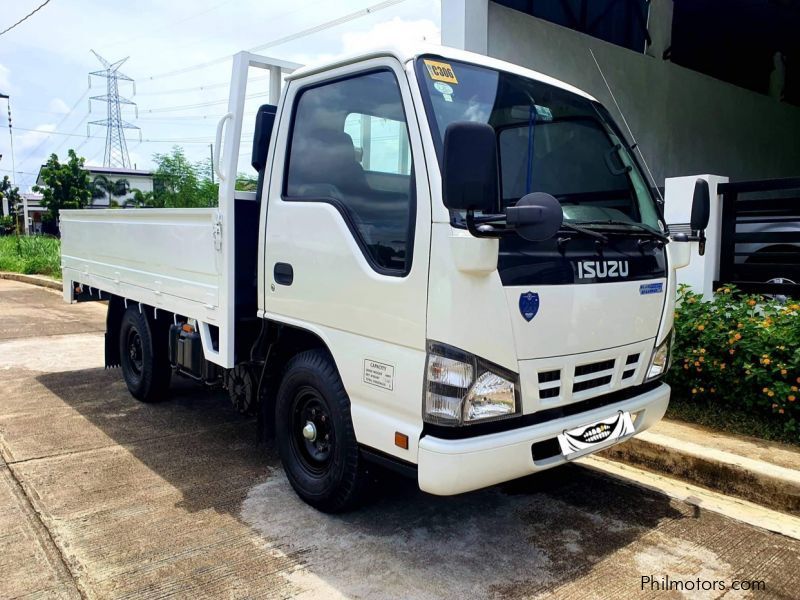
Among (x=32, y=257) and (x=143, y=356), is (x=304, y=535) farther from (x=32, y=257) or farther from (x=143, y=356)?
(x=32, y=257)

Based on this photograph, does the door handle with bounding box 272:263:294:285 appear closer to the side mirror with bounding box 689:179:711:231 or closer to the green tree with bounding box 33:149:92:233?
the side mirror with bounding box 689:179:711:231

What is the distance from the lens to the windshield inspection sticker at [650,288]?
130 inches

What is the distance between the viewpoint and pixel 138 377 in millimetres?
5656

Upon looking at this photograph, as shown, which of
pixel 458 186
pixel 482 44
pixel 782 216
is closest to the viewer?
pixel 458 186

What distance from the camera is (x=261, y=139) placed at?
3.85 meters

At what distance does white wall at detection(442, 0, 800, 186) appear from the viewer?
839 cm

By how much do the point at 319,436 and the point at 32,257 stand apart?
764 inches

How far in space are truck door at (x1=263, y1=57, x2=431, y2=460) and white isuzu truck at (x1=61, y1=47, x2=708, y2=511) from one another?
1 cm

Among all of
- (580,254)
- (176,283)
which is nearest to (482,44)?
(176,283)

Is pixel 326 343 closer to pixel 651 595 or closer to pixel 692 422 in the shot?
pixel 651 595

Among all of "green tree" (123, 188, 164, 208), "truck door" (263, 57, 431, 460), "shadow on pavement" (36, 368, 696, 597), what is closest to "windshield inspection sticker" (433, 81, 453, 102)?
"truck door" (263, 57, 431, 460)

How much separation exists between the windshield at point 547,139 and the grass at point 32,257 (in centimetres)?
1523

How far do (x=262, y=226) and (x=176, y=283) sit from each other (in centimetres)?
115

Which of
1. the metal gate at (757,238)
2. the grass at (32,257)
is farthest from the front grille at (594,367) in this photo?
the grass at (32,257)
